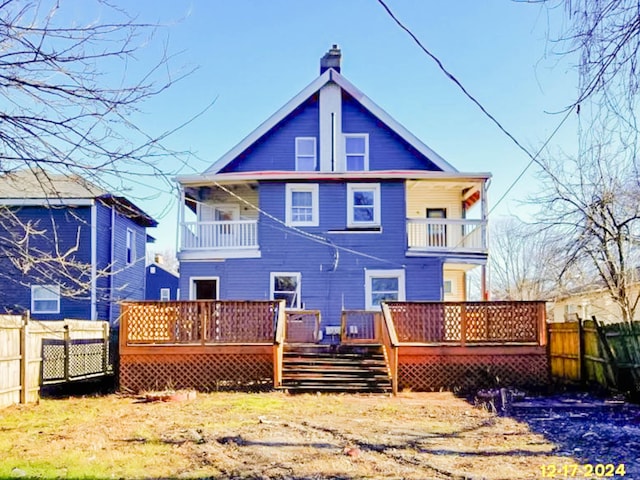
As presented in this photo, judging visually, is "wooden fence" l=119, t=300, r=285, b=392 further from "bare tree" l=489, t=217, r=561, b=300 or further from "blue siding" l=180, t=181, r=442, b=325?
"bare tree" l=489, t=217, r=561, b=300

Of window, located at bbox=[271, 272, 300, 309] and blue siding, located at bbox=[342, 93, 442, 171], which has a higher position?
blue siding, located at bbox=[342, 93, 442, 171]

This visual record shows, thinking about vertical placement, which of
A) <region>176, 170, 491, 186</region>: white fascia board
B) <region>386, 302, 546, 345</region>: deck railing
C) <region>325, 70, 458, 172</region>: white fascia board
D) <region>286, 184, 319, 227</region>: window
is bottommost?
<region>386, 302, 546, 345</region>: deck railing

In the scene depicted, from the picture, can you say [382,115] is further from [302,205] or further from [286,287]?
[286,287]

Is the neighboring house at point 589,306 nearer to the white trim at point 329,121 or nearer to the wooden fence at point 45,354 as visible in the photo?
the white trim at point 329,121

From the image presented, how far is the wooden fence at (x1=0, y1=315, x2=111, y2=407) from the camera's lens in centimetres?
1059

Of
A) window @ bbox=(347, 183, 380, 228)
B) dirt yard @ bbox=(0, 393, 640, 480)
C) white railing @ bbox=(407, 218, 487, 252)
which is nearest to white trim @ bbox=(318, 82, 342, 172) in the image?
window @ bbox=(347, 183, 380, 228)

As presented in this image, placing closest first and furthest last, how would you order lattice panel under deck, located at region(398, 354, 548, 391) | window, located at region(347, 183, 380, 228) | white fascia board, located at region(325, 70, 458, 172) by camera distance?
lattice panel under deck, located at region(398, 354, 548, 391)
window, located at region(347, 183, 380, 228)
white fascia board, located at region(325, 70, 458, 172)

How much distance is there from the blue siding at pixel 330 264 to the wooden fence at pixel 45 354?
3.43m

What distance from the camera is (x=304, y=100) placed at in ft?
62.1

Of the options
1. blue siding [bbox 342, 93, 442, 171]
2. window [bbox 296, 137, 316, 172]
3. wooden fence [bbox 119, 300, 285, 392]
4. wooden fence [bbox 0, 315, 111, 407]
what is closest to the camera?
wooden fence [bbox 0, 315, 111, 407]

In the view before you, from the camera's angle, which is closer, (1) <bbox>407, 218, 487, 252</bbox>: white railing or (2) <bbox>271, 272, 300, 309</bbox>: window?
(1) <bbox>407, 218, 487, 252</bbox>: white railing

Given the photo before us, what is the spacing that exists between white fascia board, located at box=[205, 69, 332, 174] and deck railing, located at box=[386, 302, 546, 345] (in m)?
8.35

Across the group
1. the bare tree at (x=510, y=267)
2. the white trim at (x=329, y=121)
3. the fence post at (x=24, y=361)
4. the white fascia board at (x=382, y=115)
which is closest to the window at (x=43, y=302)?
the fence post at (x=24, y=361)

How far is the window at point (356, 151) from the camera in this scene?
61.9 feet
